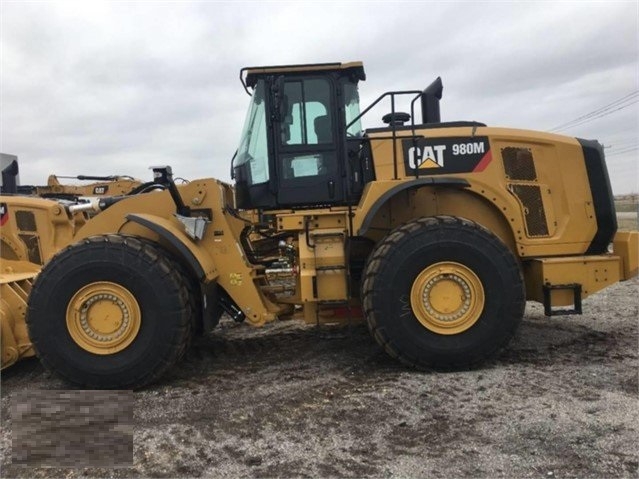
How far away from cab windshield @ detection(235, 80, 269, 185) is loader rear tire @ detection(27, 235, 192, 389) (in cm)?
127

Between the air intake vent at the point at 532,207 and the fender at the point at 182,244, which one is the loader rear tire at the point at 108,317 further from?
the air intake vent at the point at 532,207

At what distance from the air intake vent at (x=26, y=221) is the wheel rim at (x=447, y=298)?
4.77 metres

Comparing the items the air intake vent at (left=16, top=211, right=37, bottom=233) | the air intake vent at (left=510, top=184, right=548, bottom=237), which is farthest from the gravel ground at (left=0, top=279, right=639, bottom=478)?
the air intake vent at (left=16, top=211, right=37, bottom=233)

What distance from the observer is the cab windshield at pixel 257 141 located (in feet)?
16.6

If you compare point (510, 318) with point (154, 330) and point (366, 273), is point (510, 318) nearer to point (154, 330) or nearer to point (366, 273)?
point (366, 273)

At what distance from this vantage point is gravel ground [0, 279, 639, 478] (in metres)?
3.05

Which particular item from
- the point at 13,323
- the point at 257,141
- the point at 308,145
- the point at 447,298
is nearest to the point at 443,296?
the point at 447,298

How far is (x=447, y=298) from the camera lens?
457 centimetres

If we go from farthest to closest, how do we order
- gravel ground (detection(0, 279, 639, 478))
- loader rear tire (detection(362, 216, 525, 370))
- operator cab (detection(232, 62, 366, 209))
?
operator cab (detection(232, 62, 366, 209)), loader rear tire (detection(362, 216, 525, 370)), gravel ground (detection(0, 279, 639, 478))

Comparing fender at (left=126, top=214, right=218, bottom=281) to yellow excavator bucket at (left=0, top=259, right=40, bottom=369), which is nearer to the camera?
fender at (left=126, top=214, right=218, bottom=281)

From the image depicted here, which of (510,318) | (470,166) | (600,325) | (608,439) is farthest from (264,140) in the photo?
(600,325)

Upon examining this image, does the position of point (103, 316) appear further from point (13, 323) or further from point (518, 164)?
point (518, 164)

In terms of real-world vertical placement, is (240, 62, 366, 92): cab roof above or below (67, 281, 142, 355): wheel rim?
above

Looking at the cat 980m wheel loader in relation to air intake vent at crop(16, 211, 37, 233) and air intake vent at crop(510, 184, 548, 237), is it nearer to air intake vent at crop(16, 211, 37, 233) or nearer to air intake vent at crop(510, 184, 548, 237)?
air intake vent at crop(510, 184, 548, 237)
